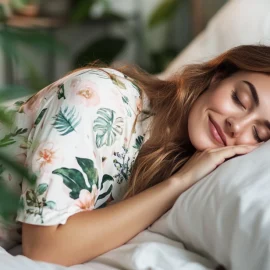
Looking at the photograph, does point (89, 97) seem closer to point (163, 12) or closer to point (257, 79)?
point (257, 79)

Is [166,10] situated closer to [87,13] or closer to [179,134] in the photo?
[87,13]

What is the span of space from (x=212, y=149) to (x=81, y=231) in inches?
11.0

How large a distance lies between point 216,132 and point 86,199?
266 millimetres

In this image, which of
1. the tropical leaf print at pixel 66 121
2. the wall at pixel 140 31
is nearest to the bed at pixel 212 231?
the tropical leaf print at pixel 66 121

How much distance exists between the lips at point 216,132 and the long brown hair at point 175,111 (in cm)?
10

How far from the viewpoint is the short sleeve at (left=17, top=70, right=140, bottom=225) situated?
0.86 metres

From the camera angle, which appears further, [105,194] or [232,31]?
[232,31]

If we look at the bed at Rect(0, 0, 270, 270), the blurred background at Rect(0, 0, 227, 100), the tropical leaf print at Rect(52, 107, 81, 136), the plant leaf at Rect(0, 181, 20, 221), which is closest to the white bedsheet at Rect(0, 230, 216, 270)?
the bed at Rect(0, 0, 270, 270)

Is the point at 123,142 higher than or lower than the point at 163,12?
higher

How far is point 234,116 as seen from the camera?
98 centimetres

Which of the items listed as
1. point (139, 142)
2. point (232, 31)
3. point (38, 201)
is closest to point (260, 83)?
point (139, 142)

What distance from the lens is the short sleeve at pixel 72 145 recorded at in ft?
2.81

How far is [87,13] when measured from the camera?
2.47 meters

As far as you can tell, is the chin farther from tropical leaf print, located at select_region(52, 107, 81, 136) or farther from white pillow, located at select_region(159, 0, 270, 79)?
white pillow, located at select_region(159, 0, 270, 79)
